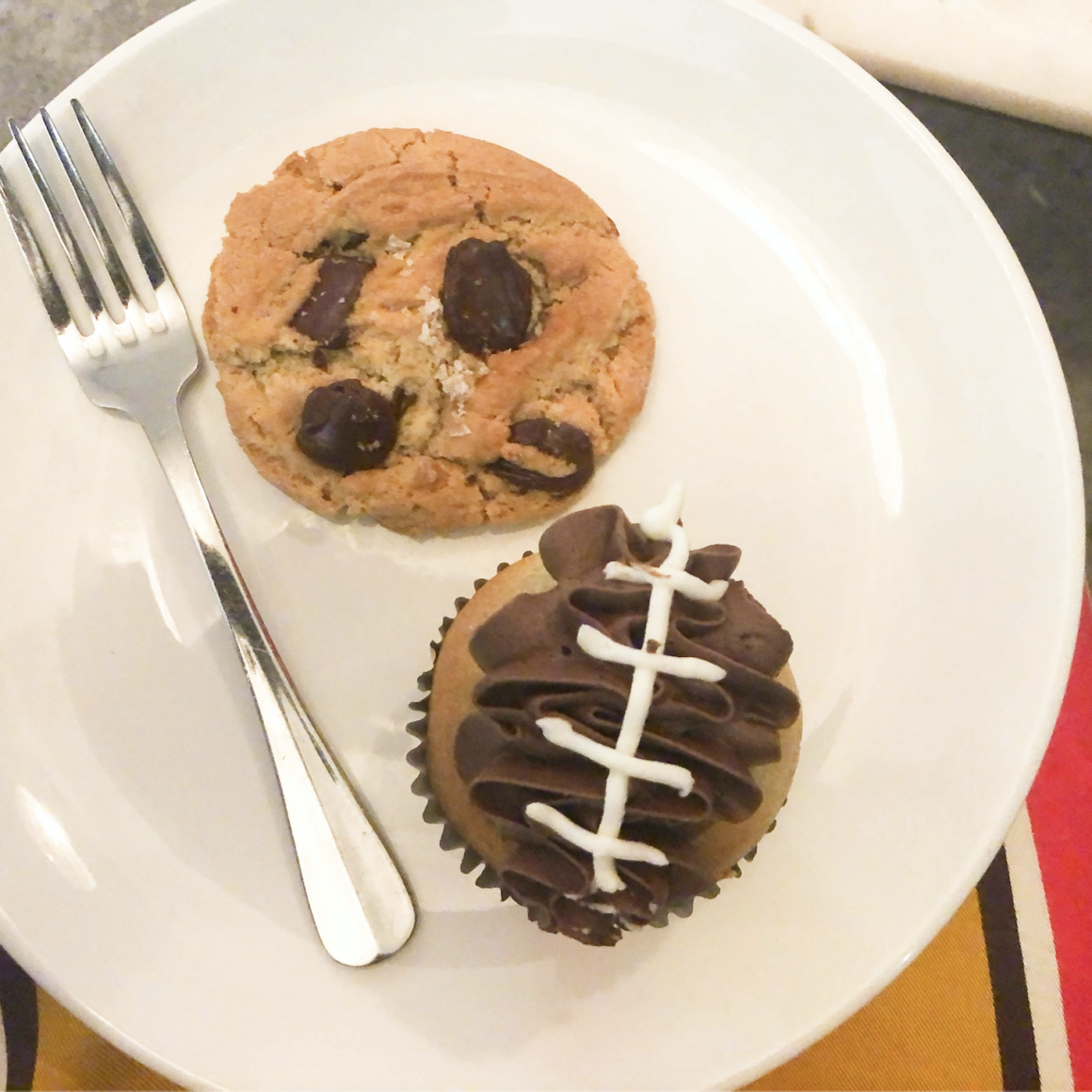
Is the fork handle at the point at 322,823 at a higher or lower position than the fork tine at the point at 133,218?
lower

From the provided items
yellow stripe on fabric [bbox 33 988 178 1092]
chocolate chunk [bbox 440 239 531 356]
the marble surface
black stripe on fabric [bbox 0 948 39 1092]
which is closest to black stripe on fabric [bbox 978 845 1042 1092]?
the marble surface

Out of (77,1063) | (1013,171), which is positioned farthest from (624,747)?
(1013,171)

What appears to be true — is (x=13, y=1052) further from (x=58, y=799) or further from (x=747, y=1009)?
(x=747, y=1009)

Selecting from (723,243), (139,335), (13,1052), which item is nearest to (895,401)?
(723,243)

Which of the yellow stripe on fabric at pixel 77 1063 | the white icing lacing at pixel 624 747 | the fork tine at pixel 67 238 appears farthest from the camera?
the yellow stripe on fabric at pixel 77 1063

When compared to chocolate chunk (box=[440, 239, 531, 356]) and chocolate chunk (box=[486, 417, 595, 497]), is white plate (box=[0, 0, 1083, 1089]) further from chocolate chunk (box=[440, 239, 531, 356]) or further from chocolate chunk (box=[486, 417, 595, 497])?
chocolate chunk (box=[440, 239, 531, 356])

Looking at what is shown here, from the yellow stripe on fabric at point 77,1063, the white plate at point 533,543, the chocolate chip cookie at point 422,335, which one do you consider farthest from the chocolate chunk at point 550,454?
the yellow stripe on fabric at point 77,1063

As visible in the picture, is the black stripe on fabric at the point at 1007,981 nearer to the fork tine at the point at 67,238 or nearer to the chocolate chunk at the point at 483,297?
the chocolate chunk at the point at 483,297
